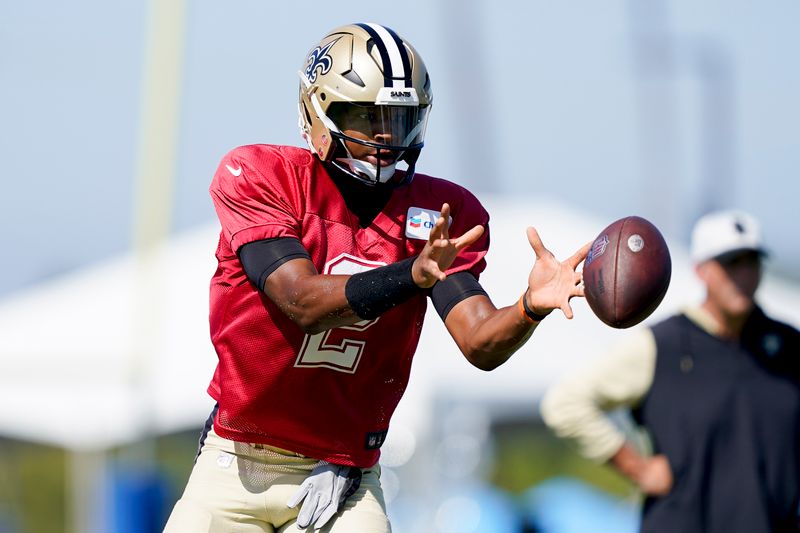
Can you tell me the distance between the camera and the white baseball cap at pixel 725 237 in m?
5.23

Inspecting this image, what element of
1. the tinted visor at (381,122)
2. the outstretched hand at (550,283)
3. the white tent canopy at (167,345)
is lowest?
the white tent canopy at (167,345)

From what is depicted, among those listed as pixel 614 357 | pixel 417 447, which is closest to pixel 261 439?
pixel 614 357

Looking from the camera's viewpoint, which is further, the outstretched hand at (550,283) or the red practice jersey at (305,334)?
the red practice jersey at (305,334)

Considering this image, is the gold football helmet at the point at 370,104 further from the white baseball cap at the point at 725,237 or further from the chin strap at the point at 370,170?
the white baseball cap at the point at 725,237

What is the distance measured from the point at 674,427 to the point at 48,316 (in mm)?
8163

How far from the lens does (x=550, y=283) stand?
3305 mm

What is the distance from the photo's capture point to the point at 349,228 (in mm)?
3719

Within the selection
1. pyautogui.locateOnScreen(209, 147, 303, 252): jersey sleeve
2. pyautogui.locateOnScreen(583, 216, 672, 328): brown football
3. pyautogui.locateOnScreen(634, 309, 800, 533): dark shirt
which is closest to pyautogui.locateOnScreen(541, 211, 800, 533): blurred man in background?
pyautogui.locateOnScreen(634, 309, 800, 533): dark shirt

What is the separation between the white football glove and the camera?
12.0 feet

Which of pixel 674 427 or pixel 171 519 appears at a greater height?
pixel 171 519

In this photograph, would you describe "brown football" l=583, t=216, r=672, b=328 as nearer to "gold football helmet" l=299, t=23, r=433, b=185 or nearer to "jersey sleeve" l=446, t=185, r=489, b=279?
"jersey sleeve" l=446, t=185, r=489, b=279

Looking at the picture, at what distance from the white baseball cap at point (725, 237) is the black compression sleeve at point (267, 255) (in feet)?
7.70

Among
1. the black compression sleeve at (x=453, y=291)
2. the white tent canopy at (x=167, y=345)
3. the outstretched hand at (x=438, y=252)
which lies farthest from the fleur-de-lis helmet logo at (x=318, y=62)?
the white tent canopy at (x=167, y=345)

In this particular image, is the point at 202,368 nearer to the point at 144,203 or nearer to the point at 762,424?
the point at 144,203
